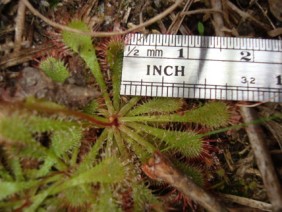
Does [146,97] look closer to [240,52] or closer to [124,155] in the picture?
[124,155]

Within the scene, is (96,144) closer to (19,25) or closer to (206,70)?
(206,70)

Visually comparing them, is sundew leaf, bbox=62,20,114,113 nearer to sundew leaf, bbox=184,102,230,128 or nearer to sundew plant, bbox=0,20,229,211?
sundew plant, bbox=0,20,229,211

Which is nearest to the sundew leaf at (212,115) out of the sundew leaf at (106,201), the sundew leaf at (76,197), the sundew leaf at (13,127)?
the sundew leaf at (106,201)

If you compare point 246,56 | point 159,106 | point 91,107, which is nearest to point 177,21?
point 246,56

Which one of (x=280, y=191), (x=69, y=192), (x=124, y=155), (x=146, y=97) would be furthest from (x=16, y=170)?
(x=280, y=191)

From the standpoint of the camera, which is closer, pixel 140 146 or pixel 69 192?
pixel 69 192

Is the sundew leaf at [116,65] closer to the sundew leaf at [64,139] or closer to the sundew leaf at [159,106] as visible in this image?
the sundew leaf at [159,106]
